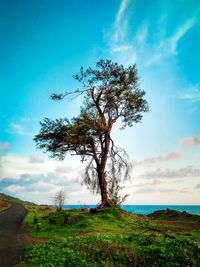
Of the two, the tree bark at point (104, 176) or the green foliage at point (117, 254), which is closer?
the green foliage at point (117, 254)

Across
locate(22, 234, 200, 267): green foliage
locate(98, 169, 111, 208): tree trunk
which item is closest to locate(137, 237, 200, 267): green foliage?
locate(22, 234, 200, 267): green foliage

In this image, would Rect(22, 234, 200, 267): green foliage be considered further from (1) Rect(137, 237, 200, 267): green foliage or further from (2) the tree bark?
(2) the tree bark

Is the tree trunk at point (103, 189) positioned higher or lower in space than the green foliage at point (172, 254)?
higher

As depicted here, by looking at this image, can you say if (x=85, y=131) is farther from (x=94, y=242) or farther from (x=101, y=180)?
(x=94, y=242)

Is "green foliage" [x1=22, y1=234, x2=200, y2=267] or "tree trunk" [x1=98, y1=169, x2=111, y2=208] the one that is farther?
"tree trunk" [x1=98, y1=169, x2=111, y2=208]

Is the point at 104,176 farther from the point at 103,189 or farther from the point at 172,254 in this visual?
the point at 172,254

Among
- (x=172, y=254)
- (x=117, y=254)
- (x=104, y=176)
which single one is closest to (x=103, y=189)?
(x=104, y=176)

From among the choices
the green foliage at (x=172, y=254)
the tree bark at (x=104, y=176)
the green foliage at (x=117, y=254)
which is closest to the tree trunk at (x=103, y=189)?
the tree bark at (x=104, y=176)

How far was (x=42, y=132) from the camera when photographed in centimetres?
3581

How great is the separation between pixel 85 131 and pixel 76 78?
690 centimetres

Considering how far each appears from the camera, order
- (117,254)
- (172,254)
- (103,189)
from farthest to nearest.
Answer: (103,189) < (117,254) < (172,254)

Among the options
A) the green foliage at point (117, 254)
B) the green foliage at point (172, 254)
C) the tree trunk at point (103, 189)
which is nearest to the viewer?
the green foliage at point (172, 254)

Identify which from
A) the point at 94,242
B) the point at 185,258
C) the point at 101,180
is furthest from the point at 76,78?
the point at 185,258

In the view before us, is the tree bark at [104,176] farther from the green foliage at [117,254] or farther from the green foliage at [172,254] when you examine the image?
the green foliage at [172,254]
